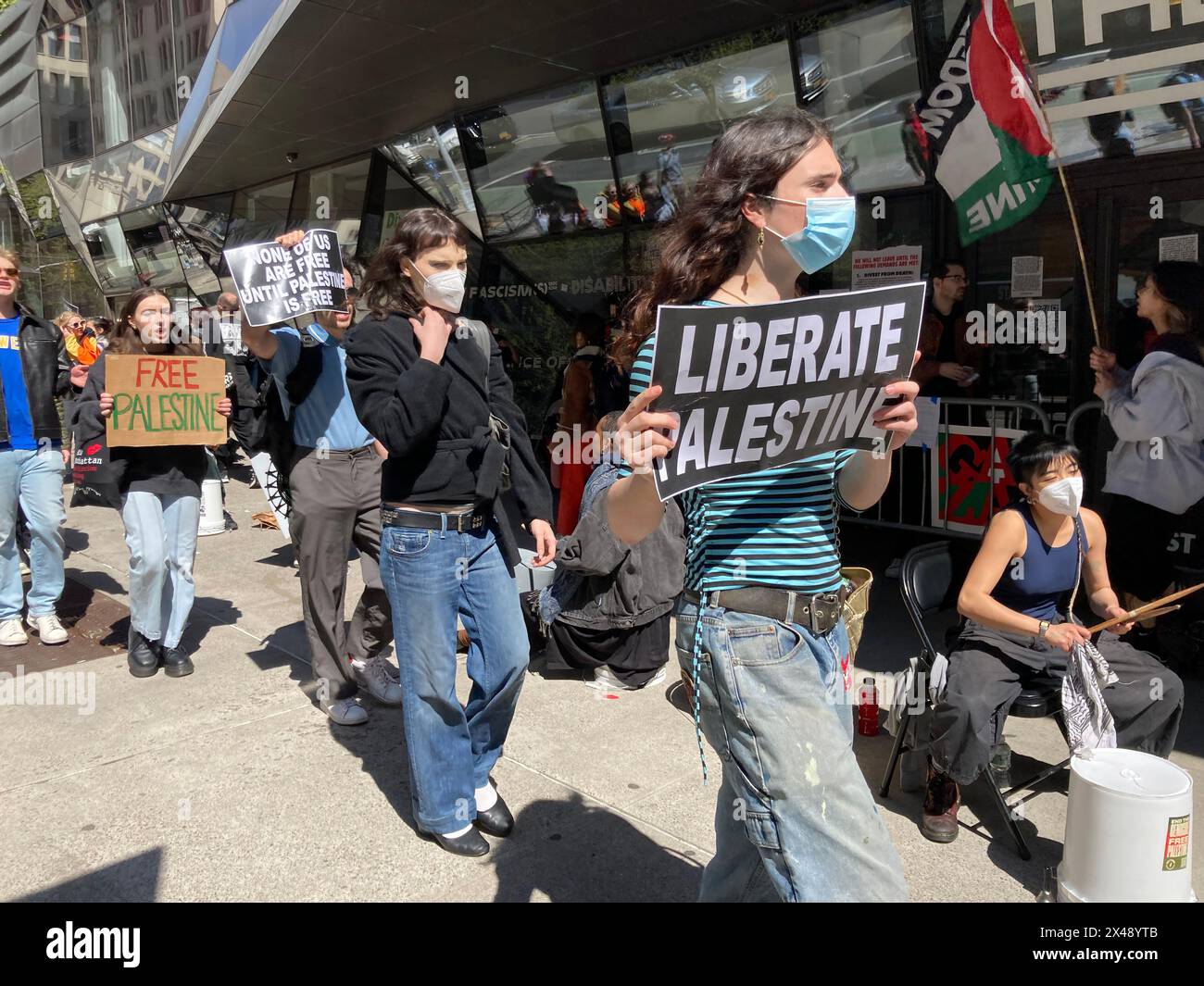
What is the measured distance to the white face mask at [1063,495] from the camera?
3.58m

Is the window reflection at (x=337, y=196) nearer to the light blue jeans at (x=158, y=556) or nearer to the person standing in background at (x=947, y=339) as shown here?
the light blue jeans at (x=158, y=556)

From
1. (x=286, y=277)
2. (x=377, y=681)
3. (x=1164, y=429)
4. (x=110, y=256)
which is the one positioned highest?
(x=110, y=256)

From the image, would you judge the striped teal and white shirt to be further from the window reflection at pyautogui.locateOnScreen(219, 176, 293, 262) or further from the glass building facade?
the window reflection at pyautogui.locateOnScreen(219, 176, 293, 262)

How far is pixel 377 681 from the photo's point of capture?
16.1 ft

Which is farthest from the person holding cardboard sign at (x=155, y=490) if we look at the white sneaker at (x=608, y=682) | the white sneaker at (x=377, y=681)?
the white sneaker at (x=608, y=682)

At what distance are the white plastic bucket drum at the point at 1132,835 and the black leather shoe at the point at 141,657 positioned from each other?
4.57 meters

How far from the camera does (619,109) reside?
9.37 metres

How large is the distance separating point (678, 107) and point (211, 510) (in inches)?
221

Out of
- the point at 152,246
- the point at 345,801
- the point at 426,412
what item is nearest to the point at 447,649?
the point at 426,412

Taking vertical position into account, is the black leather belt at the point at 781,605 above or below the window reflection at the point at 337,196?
below

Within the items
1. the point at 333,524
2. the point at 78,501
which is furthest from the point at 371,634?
the point at 78,501

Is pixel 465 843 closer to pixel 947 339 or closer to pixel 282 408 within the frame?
pixel 282 408

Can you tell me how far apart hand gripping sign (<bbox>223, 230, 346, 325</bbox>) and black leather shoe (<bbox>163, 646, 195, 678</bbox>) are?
6.82ft

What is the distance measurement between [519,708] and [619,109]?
654 centimetres
